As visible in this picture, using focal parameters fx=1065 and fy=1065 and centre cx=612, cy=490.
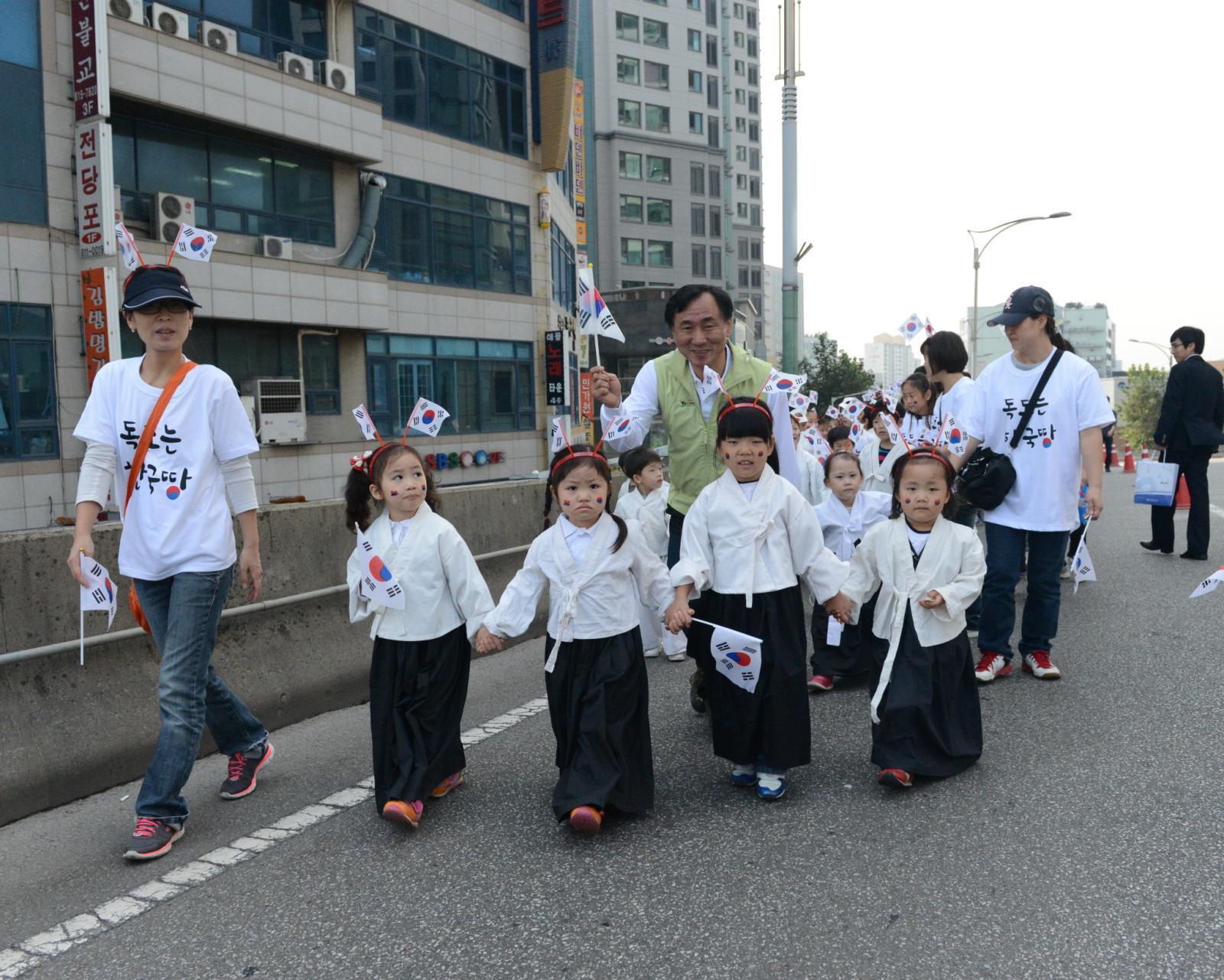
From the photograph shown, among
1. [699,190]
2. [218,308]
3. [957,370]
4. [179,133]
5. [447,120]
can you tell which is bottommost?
[957,370]

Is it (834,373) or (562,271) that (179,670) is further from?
(834,373)

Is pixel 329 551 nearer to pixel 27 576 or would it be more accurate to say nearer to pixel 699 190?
pixel 27 576

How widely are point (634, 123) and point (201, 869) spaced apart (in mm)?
63536

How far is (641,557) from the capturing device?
4316 mm

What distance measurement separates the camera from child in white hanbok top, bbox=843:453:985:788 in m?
4.32

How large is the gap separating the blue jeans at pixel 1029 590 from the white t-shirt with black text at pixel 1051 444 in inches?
3.7

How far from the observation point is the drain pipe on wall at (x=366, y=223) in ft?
69.4

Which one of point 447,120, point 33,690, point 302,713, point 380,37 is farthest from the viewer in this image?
point 447,120

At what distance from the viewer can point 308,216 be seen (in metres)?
20.6

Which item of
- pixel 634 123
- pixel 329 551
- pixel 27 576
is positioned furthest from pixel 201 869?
pixel 634 123

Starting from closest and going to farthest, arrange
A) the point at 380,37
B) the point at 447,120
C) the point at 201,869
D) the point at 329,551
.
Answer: the point at 201,869 → the point at 329,551 → the point at 380,37 → the point at 447,120

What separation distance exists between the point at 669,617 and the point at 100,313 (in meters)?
14.0

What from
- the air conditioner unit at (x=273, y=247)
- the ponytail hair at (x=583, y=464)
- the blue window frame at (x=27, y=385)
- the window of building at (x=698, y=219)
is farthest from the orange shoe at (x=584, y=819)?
the window of building at (x=698, y=219)

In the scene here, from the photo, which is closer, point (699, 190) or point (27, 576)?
point (27, 576)
